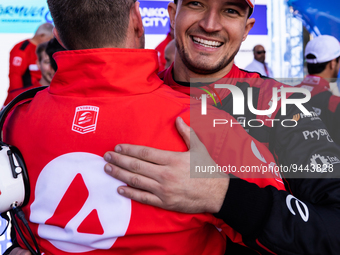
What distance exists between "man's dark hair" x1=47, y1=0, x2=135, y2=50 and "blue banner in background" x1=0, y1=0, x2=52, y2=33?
16.6 feet

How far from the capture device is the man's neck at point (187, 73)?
1460mm

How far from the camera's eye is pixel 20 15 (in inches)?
207

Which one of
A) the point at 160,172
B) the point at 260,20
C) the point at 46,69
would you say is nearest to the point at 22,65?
the point at 46,69

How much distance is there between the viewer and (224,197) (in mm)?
841

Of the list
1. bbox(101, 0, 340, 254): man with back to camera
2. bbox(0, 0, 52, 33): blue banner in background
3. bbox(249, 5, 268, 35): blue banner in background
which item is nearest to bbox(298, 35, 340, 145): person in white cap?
bbox(101, 0, 340, 254): man with back to camera

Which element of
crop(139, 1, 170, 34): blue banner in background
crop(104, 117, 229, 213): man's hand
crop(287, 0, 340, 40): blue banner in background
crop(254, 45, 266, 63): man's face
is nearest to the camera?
crop(104, 117, 229, 213): man's hand

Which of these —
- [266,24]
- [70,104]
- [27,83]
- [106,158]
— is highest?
[70,104]

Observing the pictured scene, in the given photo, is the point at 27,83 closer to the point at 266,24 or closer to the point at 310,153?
the point at 310,153

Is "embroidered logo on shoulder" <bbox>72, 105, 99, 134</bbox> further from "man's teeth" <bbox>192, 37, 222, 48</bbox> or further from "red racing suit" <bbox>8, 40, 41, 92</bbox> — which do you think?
"red racing suit" <bbox>8, 40, 41, 92</bbox>

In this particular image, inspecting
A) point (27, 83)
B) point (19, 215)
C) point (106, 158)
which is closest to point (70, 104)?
point (106, 158)

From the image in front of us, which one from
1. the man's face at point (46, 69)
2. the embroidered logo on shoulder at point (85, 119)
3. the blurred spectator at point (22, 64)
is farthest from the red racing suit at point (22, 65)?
the embroidered logo on shoulder at point (85, 119)

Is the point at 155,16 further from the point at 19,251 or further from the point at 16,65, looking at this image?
the point at 19,251

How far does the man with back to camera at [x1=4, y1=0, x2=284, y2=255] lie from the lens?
2.60ft

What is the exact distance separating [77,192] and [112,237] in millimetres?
147
